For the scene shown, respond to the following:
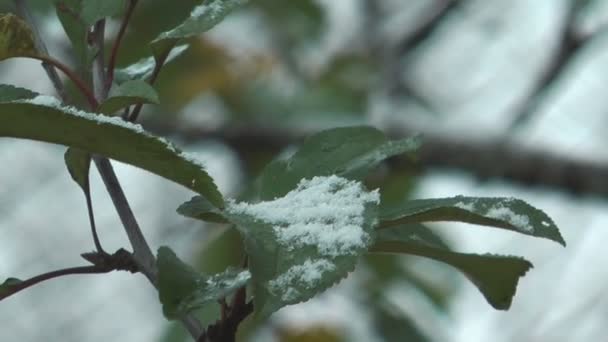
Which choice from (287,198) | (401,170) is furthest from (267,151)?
(287,198)

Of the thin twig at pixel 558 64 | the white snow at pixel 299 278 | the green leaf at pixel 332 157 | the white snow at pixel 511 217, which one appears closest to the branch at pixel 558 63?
the thin twig at pixel 558 64

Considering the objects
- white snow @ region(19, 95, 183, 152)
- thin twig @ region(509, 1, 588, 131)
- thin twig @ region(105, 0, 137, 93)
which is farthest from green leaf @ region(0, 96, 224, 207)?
thin twig @ region(509, 1, 588, 131)

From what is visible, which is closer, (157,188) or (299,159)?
(299,159)

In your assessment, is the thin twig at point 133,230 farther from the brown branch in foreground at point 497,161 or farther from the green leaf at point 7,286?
the brown branch in foreground at point 497,161

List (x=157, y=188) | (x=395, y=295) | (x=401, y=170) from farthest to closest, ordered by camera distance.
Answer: (x=157, y=188)
(x=395, y=295)
(x=401, y=170)

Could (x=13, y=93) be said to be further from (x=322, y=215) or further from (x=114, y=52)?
(x=322, y=215)

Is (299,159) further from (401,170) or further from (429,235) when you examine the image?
(401,170)

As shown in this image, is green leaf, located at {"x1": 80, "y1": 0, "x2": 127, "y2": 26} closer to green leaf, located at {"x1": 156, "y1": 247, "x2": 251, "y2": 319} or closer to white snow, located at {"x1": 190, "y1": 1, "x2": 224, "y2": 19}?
white snow, located at {"x1": 190, "y1": 1, "x2": 224, "y2": 19}
